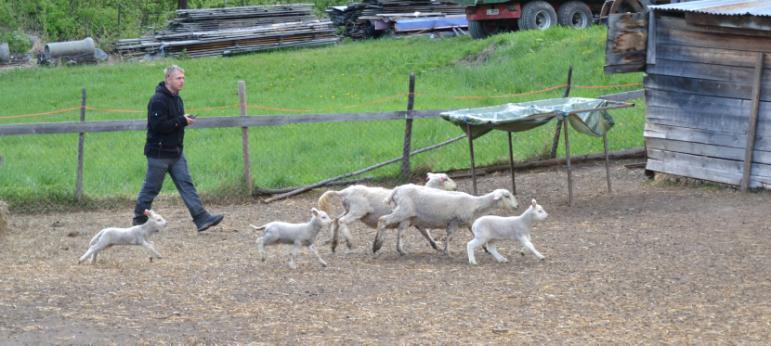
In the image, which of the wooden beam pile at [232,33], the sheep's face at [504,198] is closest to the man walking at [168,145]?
the sheep's face at [504,198]

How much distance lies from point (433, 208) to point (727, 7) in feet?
18.6

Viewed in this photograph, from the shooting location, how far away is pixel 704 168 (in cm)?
1502

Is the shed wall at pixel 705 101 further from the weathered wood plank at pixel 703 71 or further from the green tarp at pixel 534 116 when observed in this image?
the green tarp at pixel 534 116

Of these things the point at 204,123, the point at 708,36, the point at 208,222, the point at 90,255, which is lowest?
the point at 208,222

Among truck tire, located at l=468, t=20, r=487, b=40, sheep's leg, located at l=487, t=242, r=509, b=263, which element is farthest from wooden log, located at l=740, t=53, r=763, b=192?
truck tire, located at l=468, t=20, r=487, b=40

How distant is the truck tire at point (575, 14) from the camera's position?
32.8 m

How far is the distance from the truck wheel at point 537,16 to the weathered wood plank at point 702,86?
16985 mm

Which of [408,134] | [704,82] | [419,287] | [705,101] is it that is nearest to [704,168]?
[705,101]

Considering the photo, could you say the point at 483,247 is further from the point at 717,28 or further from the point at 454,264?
the point at 717,28

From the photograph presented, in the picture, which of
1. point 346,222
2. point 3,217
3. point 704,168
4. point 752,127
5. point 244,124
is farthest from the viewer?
point 244,124

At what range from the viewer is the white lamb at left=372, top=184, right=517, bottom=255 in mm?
10938

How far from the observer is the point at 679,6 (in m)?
14.6

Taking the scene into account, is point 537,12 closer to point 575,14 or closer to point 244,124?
point 575,14

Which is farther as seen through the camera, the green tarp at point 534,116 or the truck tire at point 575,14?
the truck tire at point 575,14
